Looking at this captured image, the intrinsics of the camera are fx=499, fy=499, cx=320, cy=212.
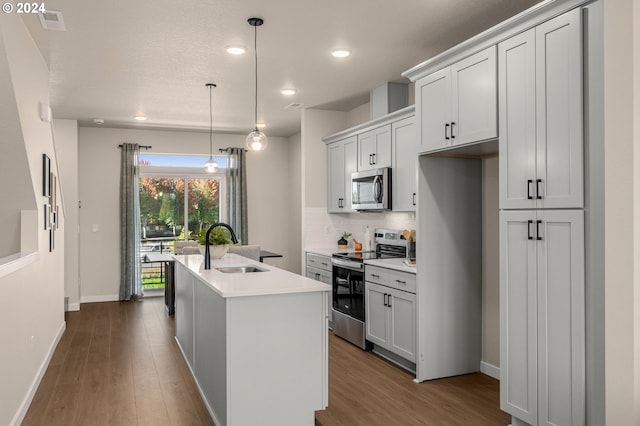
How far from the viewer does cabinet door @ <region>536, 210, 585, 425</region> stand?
2596mm

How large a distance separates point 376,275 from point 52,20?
3316mm

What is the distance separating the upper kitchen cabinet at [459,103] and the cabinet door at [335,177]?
2.20 metres

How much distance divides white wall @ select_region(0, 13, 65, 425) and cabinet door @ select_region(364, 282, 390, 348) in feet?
9.32

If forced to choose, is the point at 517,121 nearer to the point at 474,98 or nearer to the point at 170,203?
the point at 474,98

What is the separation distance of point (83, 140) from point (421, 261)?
600 centimetres

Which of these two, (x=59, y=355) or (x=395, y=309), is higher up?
(x=395, y=309)

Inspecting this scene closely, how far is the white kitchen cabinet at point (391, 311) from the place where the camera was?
4.13 m

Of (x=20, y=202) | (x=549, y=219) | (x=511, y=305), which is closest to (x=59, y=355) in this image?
(x=20, y=202)

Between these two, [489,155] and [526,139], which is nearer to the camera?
[526,139]

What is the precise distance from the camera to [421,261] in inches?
156

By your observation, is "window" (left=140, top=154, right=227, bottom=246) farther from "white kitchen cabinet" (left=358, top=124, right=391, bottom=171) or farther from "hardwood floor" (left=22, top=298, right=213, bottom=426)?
"white kitchen cabinet" (left=358, top=124, right=391, bottom=171)

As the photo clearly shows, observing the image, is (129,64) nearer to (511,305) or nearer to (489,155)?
(489,155)

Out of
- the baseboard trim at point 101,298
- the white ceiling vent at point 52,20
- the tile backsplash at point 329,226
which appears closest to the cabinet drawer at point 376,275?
the tile backsplash at point 329,226

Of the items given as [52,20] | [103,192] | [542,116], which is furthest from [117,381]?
[103,192]
